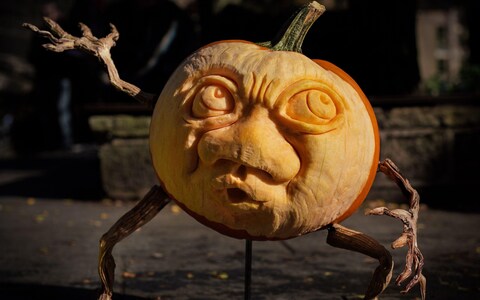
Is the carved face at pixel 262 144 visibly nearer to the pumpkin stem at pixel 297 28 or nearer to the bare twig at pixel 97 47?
the pumpkin stem at pixel 297 28

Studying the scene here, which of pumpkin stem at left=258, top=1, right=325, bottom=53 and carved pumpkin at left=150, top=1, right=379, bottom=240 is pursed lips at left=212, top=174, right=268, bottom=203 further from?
pumpkin stem at left=258, top=1, right=325, bottom=53

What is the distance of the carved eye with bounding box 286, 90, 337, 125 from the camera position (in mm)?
3271

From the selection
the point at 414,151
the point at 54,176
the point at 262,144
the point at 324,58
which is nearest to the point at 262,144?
the point at 262,144

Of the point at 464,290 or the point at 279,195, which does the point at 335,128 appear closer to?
the point at 279,195

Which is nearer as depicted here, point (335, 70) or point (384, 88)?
point (335, 70)

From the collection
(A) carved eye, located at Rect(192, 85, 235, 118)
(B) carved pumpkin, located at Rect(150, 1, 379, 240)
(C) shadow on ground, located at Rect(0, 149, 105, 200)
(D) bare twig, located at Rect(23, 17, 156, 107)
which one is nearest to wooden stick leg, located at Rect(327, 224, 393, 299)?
(B) carved pumpkin, located at Rect(150, 1, 379, 240)

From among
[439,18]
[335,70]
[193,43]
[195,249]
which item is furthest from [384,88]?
[439,18]

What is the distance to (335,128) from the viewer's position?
10.8ft

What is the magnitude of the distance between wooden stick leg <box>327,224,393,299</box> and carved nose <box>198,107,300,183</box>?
0.44 metres

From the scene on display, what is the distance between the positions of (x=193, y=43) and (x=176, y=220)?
278 centimetres

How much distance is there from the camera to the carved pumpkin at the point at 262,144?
10.6ft

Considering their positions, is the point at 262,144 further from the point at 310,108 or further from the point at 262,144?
the point at 310,108

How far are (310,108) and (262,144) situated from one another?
26cm

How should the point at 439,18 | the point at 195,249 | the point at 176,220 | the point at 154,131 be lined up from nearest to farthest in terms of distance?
1. the point at 154,131
2. the point at 195,249
3. the point at 176,220
4. the point at 439,18
